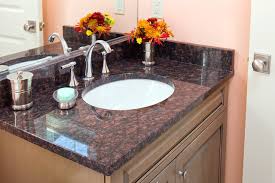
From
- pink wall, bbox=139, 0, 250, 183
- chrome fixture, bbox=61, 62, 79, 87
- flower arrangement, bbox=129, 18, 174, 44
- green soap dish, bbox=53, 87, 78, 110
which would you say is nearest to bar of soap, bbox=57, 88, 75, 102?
green soap dish, bbox=53, 87, 78, 110

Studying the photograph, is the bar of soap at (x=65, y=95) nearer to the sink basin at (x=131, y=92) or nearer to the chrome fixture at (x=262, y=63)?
the sink basin at (x=131, y=92)

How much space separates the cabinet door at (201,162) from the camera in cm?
144

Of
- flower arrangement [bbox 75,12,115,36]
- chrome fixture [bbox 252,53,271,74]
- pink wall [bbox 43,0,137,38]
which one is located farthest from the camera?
flower arrangement [bbox 75,12,115,36]

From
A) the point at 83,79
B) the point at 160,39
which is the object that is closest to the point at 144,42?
the point at 160,39

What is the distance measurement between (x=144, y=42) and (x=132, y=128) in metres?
0.76

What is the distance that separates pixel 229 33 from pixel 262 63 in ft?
0.77

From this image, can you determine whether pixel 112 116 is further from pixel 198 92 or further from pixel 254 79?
pixel 254 79

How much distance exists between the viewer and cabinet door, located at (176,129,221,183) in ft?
4.74

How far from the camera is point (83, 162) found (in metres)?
1.02

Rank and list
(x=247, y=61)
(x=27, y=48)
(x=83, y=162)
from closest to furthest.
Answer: (x=83, y=162) < (x=27, y=48) < (x=247, y=61)

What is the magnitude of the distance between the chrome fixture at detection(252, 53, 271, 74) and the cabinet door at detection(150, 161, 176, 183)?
0.60 meters

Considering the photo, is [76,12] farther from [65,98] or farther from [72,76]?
[65,98]

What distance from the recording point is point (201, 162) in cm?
164

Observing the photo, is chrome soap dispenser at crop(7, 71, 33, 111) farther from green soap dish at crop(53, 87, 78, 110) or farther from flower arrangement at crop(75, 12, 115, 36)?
flower arrangement at crop(75, 12, 115, 36)
